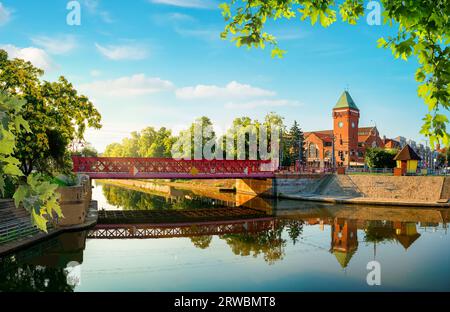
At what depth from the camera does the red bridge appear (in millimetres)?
38750

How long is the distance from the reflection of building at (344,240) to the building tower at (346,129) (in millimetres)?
50162

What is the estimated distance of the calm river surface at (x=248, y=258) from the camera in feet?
50.6

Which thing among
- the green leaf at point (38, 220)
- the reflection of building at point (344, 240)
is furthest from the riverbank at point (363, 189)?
the green leaf at point (38, 220)

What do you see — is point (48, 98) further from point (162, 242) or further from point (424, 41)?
point (424, 41)

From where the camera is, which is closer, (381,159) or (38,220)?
(38,220)

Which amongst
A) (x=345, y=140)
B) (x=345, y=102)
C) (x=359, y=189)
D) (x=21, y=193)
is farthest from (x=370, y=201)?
(x=345, y=102)

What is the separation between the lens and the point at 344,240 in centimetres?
2450

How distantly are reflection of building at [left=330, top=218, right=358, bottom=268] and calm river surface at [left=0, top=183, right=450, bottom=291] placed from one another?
0.06 meters

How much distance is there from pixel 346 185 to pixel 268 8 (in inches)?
1823

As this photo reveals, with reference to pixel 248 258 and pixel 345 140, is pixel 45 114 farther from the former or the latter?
pixel 345 140

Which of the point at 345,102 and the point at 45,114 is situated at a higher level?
the point at 345,102

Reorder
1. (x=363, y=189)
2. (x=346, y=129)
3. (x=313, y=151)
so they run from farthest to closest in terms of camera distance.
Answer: (x=313, y=151) → (x=346, y=129) → (x=363, y=189)

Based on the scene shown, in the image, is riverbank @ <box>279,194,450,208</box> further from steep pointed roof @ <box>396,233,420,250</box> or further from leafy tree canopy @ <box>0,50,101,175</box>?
leafy tree canopy @ <box>0,50,101,175</box>

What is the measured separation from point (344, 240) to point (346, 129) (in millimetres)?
58960
